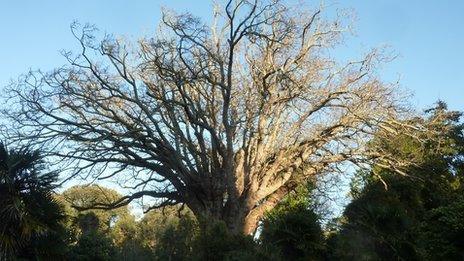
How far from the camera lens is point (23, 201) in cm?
1238

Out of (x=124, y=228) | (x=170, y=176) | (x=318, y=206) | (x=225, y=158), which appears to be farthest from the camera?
(x=124, y=228)

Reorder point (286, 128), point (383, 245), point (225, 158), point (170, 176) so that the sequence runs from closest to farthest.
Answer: point (383, 245) → point (225, 158) → point (170, 176) → point (286, 128)

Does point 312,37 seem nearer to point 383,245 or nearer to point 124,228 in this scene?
point 383,245

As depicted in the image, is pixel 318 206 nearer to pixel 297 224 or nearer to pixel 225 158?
pixel 225 158

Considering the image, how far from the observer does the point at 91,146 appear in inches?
845

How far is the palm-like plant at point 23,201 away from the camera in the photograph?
11.8 metres

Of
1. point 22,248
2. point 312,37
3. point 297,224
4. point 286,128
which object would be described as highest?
point 312,37

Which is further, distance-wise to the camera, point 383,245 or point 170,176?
point 170,176

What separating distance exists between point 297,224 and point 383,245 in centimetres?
232

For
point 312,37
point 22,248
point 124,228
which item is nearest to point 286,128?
point 312,37

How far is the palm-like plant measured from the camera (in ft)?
38.5

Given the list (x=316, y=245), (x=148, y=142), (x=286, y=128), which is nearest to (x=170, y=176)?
(x=148, y=142)

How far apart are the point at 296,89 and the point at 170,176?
671 centimetres

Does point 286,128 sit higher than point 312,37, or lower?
lower
